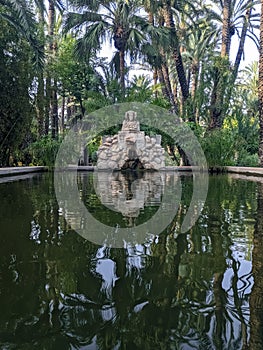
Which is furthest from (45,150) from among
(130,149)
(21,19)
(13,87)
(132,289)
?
(132,289)

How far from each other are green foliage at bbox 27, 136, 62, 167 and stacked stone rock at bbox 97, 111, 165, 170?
2122 mm

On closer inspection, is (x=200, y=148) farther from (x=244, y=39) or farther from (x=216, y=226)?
(x=216, y=226)

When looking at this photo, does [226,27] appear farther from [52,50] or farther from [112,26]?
[52,50]

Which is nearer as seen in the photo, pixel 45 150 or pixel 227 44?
pixel 45 150

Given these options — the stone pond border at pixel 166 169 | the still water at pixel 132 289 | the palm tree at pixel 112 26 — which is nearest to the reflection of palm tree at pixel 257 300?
the still water at pixel 132 289

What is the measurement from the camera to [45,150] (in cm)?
1521

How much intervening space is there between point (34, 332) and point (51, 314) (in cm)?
19

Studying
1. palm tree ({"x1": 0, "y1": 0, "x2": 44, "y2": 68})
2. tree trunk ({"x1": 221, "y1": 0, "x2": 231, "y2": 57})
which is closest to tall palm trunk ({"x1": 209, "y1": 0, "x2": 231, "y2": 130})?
tree trunk ({"x1": 221, "y1": 0, "x2": 231, "y2": 57})

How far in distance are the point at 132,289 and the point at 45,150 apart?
44.9 ft

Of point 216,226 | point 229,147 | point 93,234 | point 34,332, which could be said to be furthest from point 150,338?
point 229,147

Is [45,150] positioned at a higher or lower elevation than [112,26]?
lower

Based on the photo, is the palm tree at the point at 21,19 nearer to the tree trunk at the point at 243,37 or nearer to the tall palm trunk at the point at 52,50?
the tall palm trunk at the point at 52,50

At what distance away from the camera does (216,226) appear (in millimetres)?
4012

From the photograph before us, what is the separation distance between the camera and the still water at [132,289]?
1.63 metres
